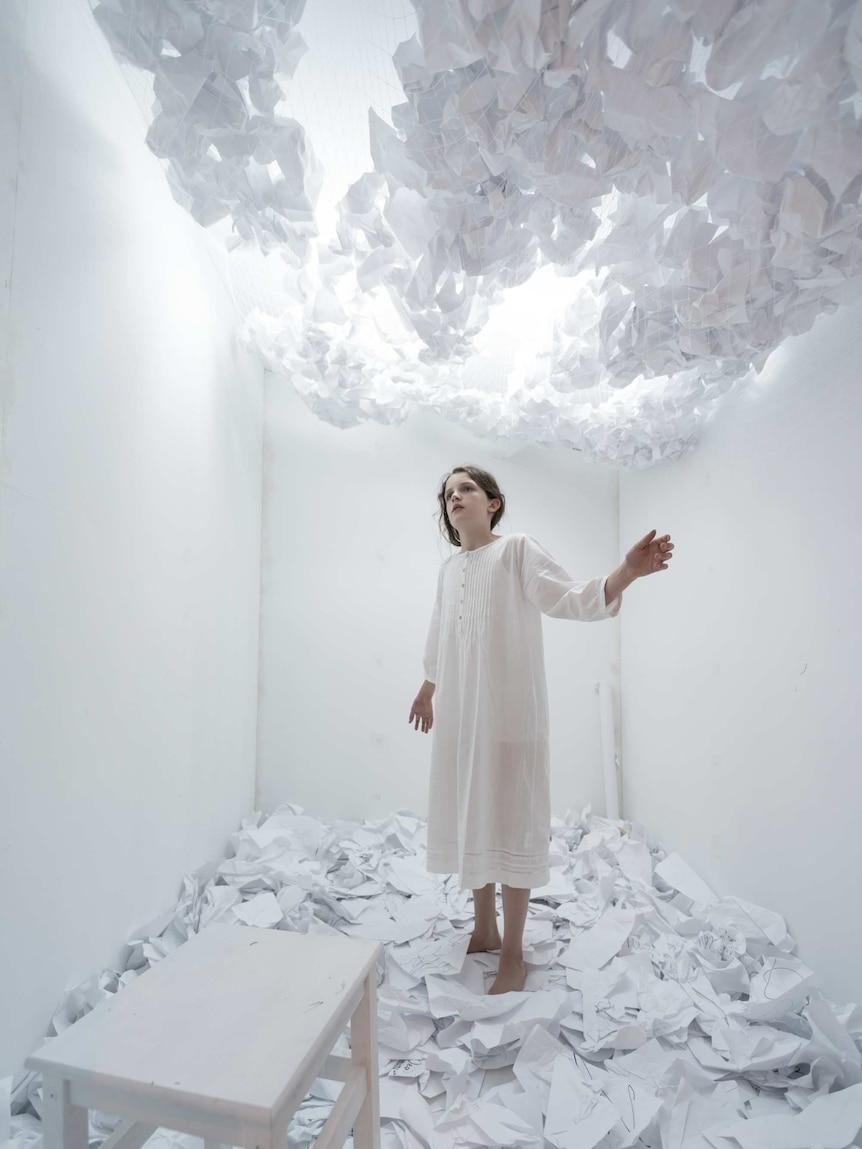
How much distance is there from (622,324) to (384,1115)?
5.45 feet

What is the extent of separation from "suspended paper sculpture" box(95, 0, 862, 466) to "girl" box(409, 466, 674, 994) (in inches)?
23.7

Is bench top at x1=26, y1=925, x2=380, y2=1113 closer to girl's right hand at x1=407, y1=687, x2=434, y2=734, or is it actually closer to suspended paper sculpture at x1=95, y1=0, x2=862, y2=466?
girl's right hand at x1=407, y1=687, x2=434, y2=734

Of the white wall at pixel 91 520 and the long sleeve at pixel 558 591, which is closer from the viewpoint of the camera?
the white wall at pixel 91 520

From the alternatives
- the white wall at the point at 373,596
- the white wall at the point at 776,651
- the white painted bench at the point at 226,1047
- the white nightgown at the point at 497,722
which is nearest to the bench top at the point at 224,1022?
the white painted bench at the point at 226,1047

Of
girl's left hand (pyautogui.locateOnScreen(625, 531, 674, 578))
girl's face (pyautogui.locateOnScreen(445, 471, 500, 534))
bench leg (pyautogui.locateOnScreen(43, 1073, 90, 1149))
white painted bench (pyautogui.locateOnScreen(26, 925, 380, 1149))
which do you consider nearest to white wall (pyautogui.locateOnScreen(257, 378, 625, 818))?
girl's face (pyautogui.locateOnScreen(445, 471, 500, 534))

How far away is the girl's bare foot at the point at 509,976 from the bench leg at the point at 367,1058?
614 mm

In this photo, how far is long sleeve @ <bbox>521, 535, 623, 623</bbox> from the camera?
1338 millimetres

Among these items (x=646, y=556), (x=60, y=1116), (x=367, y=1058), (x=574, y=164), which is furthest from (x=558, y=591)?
(x=60, y=1116)

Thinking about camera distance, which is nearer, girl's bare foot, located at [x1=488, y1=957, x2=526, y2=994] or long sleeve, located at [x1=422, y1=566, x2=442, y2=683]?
girl's bare foot, located at [x1=488, y1=957, x2=526, y2=994]

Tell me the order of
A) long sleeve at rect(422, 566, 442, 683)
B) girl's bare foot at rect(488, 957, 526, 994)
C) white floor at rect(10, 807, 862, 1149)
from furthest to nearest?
1. long sleeve at rect(422, 566, 442, 683)
2. girl's bare foot at rect(488, 957, 526, 994)
3. white floor at rect(10, 807, 862, 1149)

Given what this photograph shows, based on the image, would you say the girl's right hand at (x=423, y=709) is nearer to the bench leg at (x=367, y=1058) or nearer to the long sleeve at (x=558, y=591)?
the long sleeve at (x=558, y=591)

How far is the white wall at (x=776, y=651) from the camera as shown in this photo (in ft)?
4.24

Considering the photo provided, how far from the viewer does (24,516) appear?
3.46 feet

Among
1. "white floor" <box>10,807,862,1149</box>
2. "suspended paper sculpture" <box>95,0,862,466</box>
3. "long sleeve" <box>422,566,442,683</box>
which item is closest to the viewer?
"suspended paper sculpture" <box>95,0,862,466</box>
